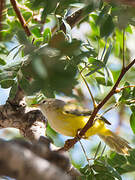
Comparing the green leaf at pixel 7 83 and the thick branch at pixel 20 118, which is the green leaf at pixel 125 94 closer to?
the thick branch at pixel 20 118

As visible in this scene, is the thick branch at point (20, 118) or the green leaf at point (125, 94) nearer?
the green leaf at point (125, 94)

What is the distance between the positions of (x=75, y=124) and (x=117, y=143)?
51 cm

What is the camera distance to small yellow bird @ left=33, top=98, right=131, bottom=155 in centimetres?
339

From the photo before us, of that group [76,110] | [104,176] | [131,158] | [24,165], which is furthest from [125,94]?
[24,165]

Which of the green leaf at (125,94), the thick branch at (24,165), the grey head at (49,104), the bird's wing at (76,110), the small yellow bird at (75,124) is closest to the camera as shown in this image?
the thick branch at (24,165)

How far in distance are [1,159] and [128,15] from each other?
1.03 m

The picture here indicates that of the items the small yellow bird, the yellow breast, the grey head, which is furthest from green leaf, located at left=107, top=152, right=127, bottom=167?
the grey head

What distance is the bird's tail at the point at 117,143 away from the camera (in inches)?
123

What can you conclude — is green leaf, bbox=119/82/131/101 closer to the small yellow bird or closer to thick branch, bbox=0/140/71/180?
the small yellow bird

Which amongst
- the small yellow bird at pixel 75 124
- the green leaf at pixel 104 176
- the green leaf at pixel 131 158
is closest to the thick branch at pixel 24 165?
the green leaf at pixel 104 176

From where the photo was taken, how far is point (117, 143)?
10.9 feet

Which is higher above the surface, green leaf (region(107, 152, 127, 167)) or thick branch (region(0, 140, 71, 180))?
thick branch (region(0, 140, 71, 180))

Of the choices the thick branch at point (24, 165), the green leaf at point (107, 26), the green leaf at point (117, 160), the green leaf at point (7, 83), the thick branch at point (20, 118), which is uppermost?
the thick branch at point (24, 165)

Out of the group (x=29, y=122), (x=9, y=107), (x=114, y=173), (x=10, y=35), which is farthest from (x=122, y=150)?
(x=10, y=35)
